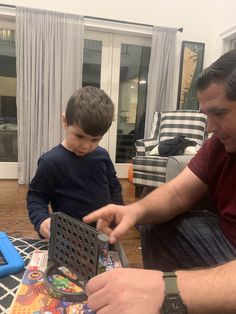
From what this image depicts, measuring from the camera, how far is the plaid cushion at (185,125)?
9.55 ft

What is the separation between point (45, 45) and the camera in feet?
9.78

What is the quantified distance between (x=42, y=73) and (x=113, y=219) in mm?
2528

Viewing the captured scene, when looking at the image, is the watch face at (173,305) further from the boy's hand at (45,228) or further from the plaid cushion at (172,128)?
the plaid cushion at (172,128)

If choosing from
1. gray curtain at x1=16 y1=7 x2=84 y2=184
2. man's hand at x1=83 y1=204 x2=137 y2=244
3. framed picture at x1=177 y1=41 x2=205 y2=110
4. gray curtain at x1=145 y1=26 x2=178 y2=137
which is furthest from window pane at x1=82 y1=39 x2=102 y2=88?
man's hand at x1=83 y1=204 x2=137 y2=244

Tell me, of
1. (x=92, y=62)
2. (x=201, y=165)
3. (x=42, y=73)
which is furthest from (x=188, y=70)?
(x=201, y=165)

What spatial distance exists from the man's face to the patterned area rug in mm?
647

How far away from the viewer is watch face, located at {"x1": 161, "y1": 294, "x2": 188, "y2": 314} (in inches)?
21.5

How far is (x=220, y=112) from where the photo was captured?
89cm

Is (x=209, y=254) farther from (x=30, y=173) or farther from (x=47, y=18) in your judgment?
(x=47, y=18)

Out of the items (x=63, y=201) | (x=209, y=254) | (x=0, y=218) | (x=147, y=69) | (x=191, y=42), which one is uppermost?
(x=191, y=42)

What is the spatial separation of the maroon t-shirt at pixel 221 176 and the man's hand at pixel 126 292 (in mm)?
524

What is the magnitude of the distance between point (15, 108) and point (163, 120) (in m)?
1.63

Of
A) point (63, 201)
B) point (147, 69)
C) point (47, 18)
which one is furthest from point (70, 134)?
point (147, 69)

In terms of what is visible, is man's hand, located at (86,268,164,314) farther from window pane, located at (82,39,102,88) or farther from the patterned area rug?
window pane, located at (82,39,102,88)
